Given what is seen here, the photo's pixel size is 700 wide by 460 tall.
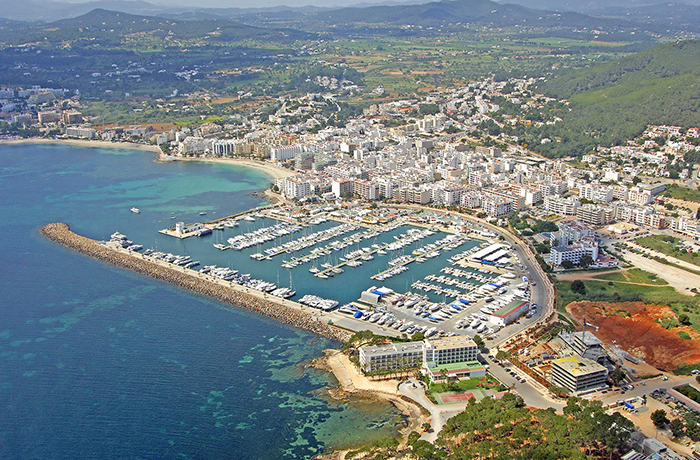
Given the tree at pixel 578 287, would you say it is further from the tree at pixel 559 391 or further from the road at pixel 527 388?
the tree at pixel 559 391

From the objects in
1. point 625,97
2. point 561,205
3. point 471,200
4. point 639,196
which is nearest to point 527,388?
point 471,200

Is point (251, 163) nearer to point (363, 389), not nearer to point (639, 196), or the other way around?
point (639, 196)

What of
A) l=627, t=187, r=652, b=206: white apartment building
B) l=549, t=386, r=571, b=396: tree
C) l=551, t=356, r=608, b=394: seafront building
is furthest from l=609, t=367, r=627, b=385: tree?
l=627, t=187, r=652, b=206: white apartment building

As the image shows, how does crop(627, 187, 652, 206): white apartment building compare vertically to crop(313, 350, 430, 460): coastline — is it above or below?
above

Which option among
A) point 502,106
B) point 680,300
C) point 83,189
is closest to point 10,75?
point 83,189

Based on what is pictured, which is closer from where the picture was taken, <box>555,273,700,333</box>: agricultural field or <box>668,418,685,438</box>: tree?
<box>668,418,685,438</box>: tree

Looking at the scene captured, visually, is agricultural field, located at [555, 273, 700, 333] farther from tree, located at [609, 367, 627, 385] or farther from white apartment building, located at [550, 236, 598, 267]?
tree, located at [609, 367, 627, 385]
